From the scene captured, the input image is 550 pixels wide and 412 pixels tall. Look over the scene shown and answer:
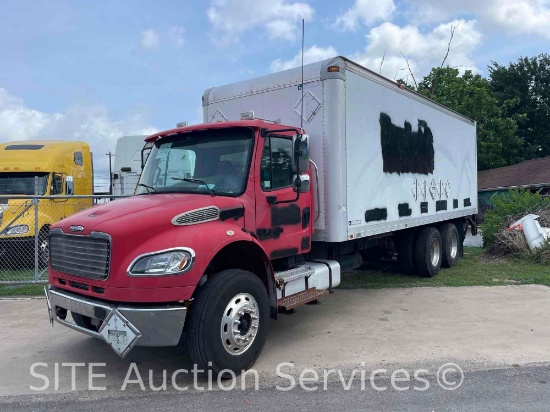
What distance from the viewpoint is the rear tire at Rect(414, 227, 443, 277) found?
9.41m

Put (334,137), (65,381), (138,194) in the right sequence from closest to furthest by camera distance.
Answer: (65,381) < (138,194) < (334,137)

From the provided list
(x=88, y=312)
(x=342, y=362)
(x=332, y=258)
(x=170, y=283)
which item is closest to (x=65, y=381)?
(x=88, y=312)

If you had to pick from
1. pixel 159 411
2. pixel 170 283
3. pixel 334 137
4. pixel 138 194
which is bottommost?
pixel 159 411

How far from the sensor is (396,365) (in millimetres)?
4945

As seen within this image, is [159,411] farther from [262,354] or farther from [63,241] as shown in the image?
[63,241]

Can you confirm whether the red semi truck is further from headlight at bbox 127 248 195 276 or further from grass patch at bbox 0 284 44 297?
grass patch at bbox 0 284 44 297

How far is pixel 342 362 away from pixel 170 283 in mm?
2126

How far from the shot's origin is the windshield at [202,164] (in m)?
5.11

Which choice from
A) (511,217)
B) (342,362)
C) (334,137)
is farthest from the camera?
(511,217)

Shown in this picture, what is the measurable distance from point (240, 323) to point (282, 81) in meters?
3.52

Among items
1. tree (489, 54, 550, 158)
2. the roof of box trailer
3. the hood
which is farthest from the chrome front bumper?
tree (489, 54, 550, 158)

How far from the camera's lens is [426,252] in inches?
370

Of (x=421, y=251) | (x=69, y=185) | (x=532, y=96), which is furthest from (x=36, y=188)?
(x=532, y=96)

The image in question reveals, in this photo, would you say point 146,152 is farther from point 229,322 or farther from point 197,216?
point 229,322
